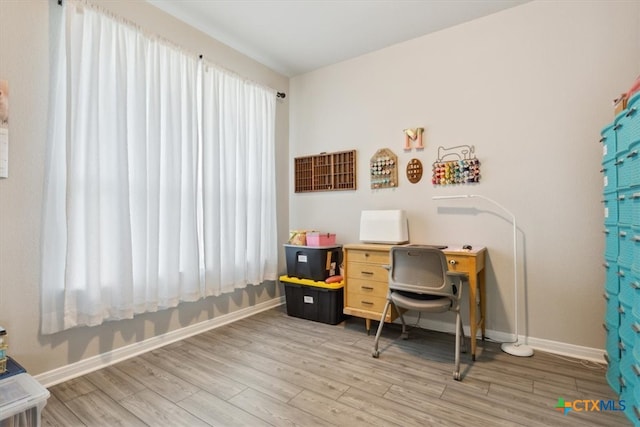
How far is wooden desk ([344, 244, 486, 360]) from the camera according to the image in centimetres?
265

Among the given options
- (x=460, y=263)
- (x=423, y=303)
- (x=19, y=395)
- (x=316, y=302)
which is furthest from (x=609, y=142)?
(x=19, y=395)

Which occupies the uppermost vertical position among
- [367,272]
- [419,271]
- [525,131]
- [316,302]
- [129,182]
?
[525,131]

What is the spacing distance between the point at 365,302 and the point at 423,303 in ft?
2.35

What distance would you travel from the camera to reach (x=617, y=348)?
1.84 m

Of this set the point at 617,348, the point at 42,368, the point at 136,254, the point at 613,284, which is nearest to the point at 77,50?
the point at 136,254

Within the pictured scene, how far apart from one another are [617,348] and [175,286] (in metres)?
3.04

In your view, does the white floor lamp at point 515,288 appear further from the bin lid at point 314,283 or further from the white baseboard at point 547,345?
the bin lid at point 314,283

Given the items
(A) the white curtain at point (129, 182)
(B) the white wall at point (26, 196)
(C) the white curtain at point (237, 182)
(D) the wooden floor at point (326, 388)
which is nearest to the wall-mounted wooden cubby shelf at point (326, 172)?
(C) the white curtain at point (237, 182)

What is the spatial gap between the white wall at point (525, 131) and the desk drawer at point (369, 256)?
497 millimetres

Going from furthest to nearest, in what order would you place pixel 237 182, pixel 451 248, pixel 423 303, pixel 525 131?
1. pixel 237 182
2. pixel 451 248
3. pixel 525 131
4. pixel 423 303

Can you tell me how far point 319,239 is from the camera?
3268 millimetres

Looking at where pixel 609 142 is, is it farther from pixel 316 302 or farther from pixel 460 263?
pixel 316 302

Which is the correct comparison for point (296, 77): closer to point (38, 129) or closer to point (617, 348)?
point (38, 129)

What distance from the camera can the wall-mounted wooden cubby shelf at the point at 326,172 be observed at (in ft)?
11.5
